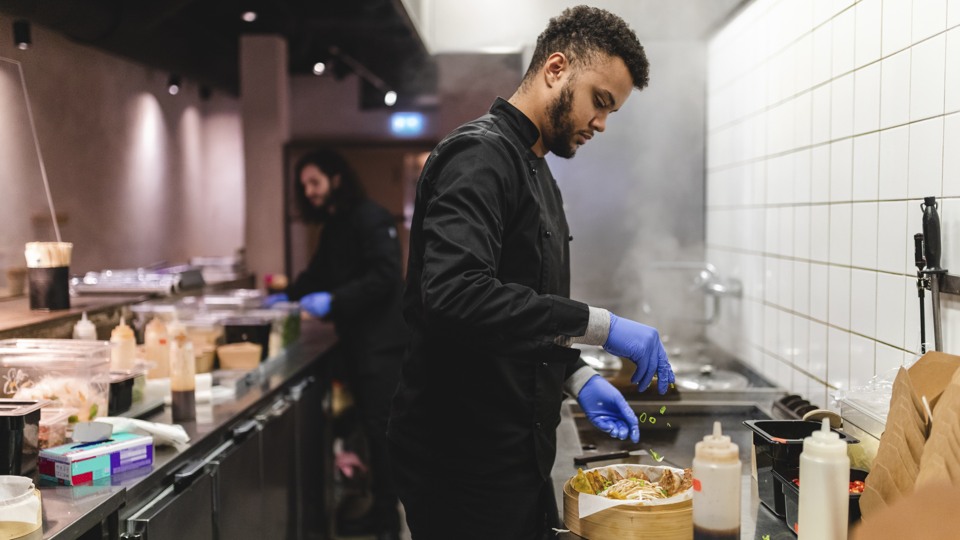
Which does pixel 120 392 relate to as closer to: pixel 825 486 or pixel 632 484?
pixel 632 484

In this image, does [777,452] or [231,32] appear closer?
[777,452]

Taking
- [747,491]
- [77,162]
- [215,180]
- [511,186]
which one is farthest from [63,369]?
[215,180]

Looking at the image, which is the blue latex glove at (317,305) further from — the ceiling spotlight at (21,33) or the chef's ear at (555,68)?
the chef's ear at (555,68)

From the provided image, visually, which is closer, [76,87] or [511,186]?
[511,186]

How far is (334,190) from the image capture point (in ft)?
13.6

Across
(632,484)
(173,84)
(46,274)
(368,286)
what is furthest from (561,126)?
(173,84)

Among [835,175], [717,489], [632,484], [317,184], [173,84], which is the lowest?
[632,484]

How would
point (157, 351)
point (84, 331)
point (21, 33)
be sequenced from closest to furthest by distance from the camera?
point (84, 331) < point (157, 351) < point (21, 33)

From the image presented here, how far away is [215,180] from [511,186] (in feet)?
20.1

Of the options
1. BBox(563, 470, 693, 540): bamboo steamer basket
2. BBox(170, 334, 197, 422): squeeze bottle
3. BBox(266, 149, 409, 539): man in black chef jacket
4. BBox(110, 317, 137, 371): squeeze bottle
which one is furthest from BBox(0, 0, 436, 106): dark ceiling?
BBox(563, 470, 693, 540): bamboo steamer basket

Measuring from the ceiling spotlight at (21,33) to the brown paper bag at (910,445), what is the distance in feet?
10.6

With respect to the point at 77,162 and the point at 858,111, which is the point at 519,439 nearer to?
the point at 858,111

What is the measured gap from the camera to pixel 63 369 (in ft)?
7.26

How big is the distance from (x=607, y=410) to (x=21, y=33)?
2772mm
